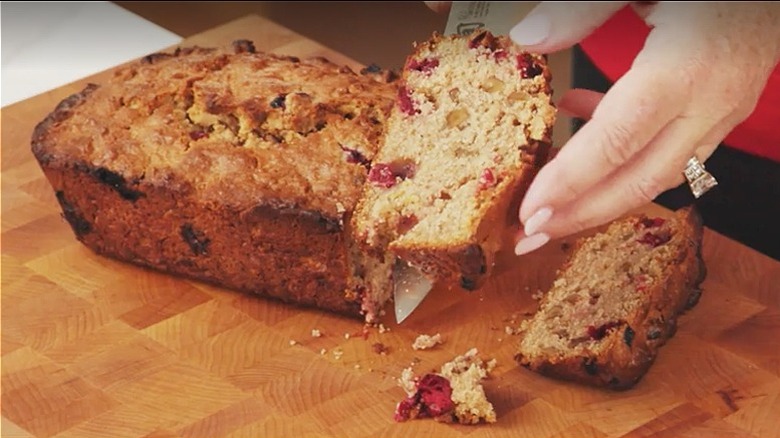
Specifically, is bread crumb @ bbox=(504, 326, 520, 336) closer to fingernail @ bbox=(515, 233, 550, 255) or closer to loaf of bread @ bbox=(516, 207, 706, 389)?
loaf of bread @ bbox=(516, 207, 706, 389)

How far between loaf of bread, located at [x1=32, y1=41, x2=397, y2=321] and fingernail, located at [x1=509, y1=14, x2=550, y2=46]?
521mm

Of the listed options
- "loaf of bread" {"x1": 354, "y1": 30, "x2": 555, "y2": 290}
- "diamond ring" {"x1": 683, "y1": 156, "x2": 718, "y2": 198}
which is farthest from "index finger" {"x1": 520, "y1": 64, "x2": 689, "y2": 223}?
"diamond ring" {"x1": 683, "y1": 156, "x2": 718, "y2": 198}

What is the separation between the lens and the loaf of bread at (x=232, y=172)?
2885mm

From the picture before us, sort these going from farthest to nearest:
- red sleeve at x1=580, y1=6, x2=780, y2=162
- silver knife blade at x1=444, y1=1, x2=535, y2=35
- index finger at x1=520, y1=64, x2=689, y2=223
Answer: red sleeve at x1=580, y1=6, x2=780, y2=162 → silver knife blade at x1=444, y1=1, x2=535, y2=35 → index finger at x1=520, y1=64, x2=689, y2=223

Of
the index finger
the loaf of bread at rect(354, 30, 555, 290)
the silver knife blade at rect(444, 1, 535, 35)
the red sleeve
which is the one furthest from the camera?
the red sleeve

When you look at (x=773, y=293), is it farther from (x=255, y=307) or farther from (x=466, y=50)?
(x=255, y=307)

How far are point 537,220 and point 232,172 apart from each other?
737 mm

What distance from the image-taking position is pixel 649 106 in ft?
8.00

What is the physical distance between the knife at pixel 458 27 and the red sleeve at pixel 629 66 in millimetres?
342

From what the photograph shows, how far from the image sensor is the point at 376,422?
8.76ft

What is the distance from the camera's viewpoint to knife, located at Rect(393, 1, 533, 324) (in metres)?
2.85

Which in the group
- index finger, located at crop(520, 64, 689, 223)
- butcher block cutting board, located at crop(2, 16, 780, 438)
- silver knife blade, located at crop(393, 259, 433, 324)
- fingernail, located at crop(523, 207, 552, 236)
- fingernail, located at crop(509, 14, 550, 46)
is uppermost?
fingernail, located at crop(509, 14, 550, 46)

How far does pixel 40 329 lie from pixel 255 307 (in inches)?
17.6

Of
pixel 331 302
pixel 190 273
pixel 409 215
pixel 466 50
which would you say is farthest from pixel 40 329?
pixel 466 50
